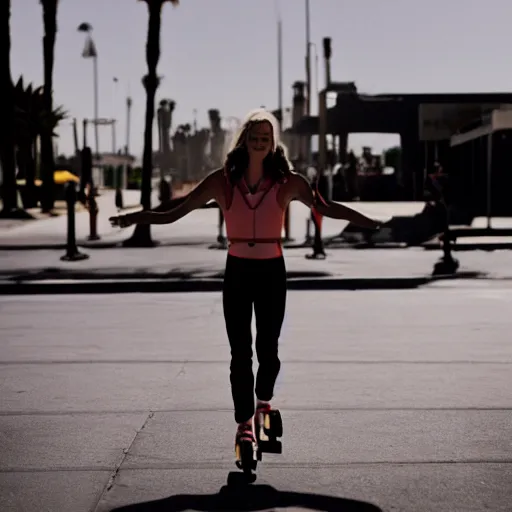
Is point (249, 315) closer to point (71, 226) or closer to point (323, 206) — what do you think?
point (323, 206)

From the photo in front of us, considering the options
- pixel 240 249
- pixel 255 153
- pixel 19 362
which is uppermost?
pixel 255 153

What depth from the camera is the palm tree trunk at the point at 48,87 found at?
1906 inches

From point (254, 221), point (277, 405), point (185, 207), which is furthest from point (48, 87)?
point (254, 221)

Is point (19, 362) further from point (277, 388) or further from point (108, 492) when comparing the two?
point (108, 492)

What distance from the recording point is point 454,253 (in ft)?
76.0

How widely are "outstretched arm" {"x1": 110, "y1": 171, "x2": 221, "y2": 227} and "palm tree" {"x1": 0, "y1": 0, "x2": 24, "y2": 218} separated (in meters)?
34.9

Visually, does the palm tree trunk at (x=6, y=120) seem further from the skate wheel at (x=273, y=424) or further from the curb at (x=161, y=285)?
the skate wheel at (x=273, y=424)

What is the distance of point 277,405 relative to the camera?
8.06 metres

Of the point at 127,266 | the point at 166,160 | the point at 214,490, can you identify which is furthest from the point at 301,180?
the point at 166,160

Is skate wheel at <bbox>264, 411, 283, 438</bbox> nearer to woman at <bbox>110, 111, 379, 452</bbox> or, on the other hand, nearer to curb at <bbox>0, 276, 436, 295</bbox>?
woman at <bbox>110, 111, 379, 452</bbox>

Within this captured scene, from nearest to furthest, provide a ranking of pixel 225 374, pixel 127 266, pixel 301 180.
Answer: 1. pixel 301 180
2. pixel 225 374
3. pixel 127 266

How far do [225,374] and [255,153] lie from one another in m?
3.59

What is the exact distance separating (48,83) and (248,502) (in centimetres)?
4784

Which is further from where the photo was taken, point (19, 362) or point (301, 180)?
point (19, 362)
